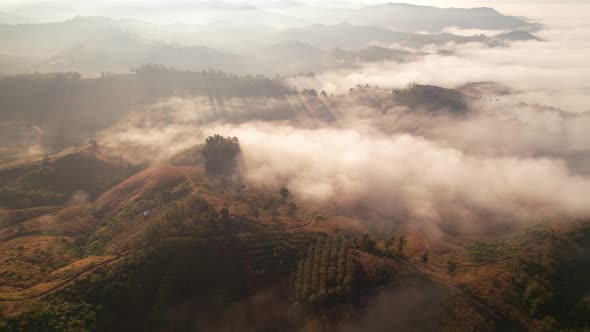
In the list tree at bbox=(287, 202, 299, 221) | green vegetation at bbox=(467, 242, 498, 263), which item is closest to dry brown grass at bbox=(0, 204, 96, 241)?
tree at bbox=(287, 202, 299, 221)

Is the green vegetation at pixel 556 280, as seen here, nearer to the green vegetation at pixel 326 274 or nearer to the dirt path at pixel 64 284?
the green vegetation at pixel 326 274

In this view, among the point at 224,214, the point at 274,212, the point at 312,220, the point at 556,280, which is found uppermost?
the point at 224,214

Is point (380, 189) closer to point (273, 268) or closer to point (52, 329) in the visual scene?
point (273, 268)

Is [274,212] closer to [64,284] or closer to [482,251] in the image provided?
[64,284]

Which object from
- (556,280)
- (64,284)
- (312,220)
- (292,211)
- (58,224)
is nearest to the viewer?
(64,284)

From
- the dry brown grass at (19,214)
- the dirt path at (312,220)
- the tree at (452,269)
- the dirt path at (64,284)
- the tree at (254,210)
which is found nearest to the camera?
the dirt path at (64,284)

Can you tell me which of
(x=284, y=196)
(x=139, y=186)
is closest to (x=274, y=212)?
(x=284, y=196)

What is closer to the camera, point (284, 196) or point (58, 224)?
point (58, 224)

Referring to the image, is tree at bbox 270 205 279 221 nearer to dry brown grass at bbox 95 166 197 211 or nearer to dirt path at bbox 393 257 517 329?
dry brown grass at bbox 95 166 197 211

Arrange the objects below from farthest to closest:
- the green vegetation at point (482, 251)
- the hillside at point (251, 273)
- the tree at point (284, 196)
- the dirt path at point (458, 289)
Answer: the tree at point (284, 196)
the green vegetation at point (482, 251)
the dirt path at point (458, 289)
the hillside at point (251, 273)

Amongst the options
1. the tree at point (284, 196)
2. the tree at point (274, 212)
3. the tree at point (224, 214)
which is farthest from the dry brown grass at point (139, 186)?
the tree at point (224, 214)

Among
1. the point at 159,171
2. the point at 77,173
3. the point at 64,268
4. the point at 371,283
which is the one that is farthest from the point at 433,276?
the point at 77,173
